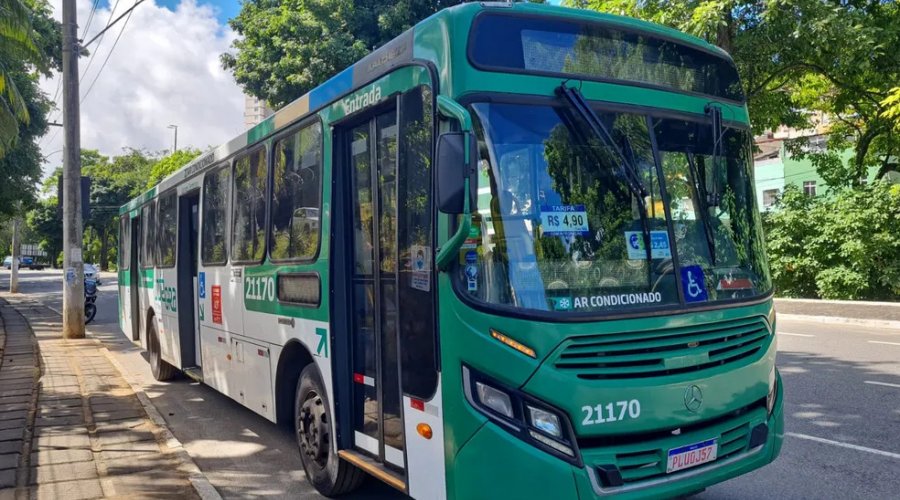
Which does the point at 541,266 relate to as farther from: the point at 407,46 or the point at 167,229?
the point at 167,229

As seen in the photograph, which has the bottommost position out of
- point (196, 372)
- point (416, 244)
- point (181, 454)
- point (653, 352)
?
point (181, 454)

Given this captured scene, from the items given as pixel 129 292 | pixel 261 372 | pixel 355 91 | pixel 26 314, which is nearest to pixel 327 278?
pixel 355 91

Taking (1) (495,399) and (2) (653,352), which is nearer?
(1) (495,399)

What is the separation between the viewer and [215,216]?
25.9 feet

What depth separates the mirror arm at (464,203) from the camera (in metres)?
3.49

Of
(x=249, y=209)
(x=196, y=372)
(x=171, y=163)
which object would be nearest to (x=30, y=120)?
(x=196, y=372)

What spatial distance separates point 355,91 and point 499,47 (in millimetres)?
1333

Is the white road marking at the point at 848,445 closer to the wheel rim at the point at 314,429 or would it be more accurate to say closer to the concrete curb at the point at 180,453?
the wheel rim at the point at 314,429

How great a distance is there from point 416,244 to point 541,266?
77 centimetres

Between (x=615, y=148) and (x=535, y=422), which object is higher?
(x=615, y=148)

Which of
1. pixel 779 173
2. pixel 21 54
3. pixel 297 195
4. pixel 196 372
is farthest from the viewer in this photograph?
pixel 779 173

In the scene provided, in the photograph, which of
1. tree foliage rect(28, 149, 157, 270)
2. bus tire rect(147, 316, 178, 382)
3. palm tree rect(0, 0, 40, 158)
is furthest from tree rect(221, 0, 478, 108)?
tree foliage rect(28, 149, 157, 270)

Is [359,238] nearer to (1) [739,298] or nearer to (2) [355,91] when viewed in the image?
(2) [355,91]

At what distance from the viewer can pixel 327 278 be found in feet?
16.4
